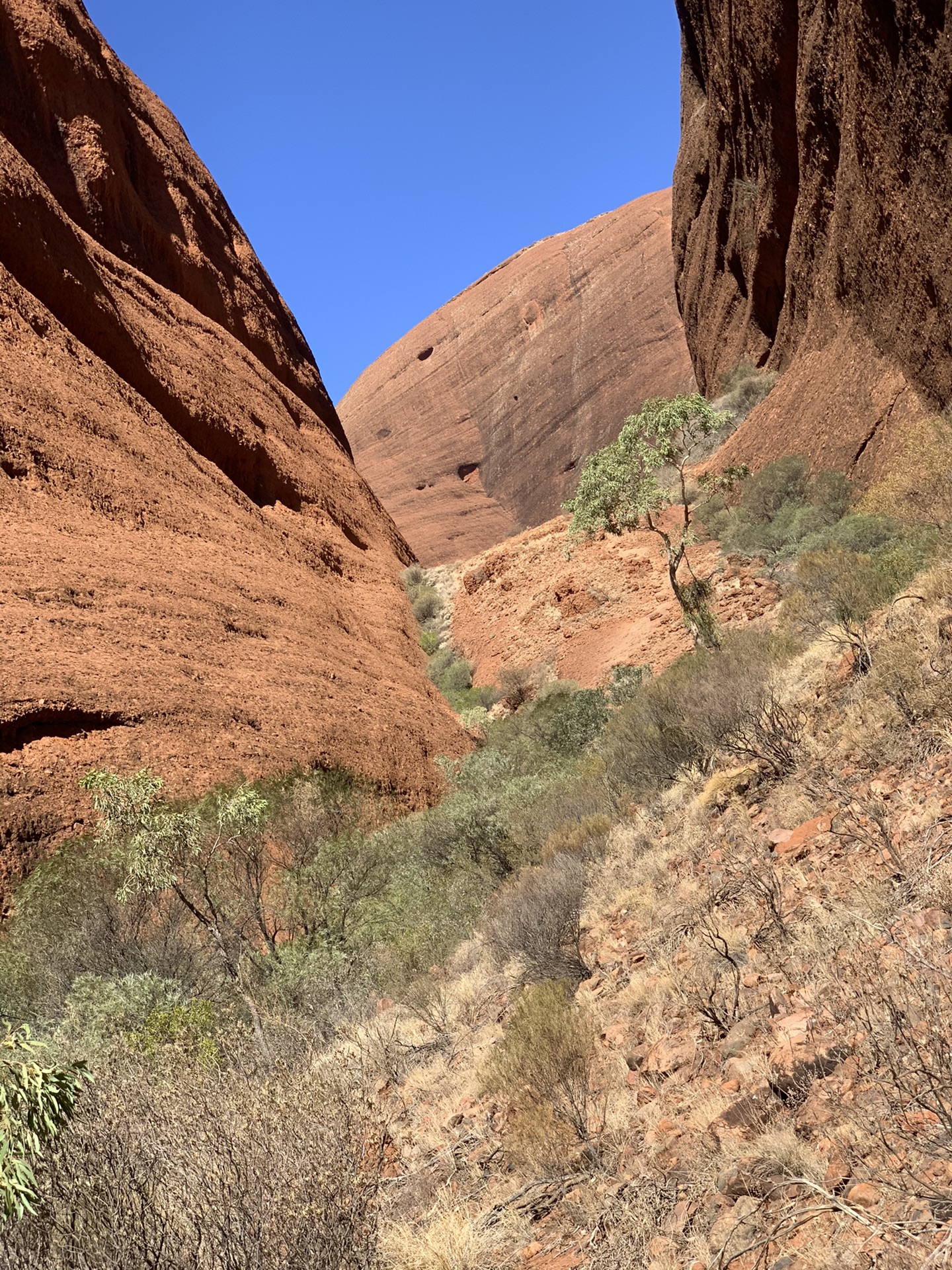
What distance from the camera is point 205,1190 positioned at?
2.97 m

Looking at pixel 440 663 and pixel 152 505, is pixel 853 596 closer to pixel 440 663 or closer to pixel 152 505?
pixel 152 505

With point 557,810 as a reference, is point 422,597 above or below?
above

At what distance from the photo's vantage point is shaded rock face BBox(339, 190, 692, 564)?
52.3 metres

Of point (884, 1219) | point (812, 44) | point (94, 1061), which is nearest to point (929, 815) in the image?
point (884, 1219)

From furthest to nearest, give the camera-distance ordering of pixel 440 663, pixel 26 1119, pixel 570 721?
pixel 440 663, pixel 570 721, pixel 26 1119

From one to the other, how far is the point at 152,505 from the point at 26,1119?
15.6m

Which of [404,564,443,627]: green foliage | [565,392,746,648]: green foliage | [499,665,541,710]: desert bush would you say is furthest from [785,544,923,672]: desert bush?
[404,564,443,627]: green foliage

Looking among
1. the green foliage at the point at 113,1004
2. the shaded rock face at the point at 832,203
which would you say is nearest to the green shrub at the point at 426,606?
the shaded rock face at the point at 832,203

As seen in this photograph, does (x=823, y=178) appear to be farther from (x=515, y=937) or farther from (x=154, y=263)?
(x=154, y=263)

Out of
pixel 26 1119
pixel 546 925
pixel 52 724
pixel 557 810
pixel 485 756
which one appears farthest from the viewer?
pixel 485 756

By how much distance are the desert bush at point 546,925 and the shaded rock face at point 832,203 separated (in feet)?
33.6

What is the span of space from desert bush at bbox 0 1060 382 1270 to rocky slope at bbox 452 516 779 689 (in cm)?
1230

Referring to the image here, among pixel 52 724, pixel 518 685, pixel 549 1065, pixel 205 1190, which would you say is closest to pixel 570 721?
pixel 518 685

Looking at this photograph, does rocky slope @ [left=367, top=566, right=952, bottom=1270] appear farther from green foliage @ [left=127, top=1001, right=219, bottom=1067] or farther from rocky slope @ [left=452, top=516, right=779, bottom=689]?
rocky slope @ [left=452, top=516, right=779, bottom=689]
